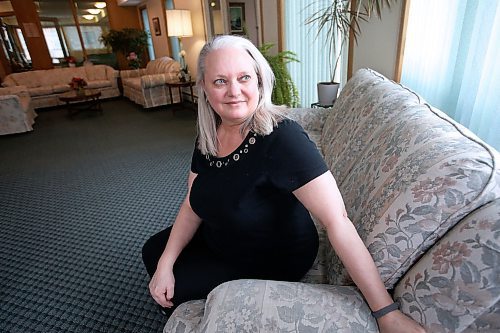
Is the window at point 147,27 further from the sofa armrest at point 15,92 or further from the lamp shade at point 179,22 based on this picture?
the sofa armrest at point 15,92

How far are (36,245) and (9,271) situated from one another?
25cm

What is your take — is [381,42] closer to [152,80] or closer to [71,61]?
[152,80]

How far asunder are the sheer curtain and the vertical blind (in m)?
1.10

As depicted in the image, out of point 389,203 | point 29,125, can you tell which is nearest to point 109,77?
point 29,125

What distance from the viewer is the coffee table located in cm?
549

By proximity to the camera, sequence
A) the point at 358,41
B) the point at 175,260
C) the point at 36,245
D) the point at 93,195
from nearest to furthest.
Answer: the point at 175,260 → the point at 36,245 → the point at 358,41 → the point at 93,195

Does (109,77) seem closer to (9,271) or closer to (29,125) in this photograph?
(29,125)

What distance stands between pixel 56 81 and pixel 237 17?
16.1 feet

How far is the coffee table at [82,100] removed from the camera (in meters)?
5.49

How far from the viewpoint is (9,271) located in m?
1.82

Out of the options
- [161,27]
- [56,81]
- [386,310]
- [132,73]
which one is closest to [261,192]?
[386,310]

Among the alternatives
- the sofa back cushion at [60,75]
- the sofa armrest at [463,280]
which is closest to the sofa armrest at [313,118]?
the sofa armrest at [463,280]

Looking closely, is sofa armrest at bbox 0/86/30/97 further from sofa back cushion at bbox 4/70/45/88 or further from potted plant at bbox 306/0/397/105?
potted plant at bbox 306/0/397/105

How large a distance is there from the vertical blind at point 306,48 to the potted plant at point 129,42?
5064 mm
